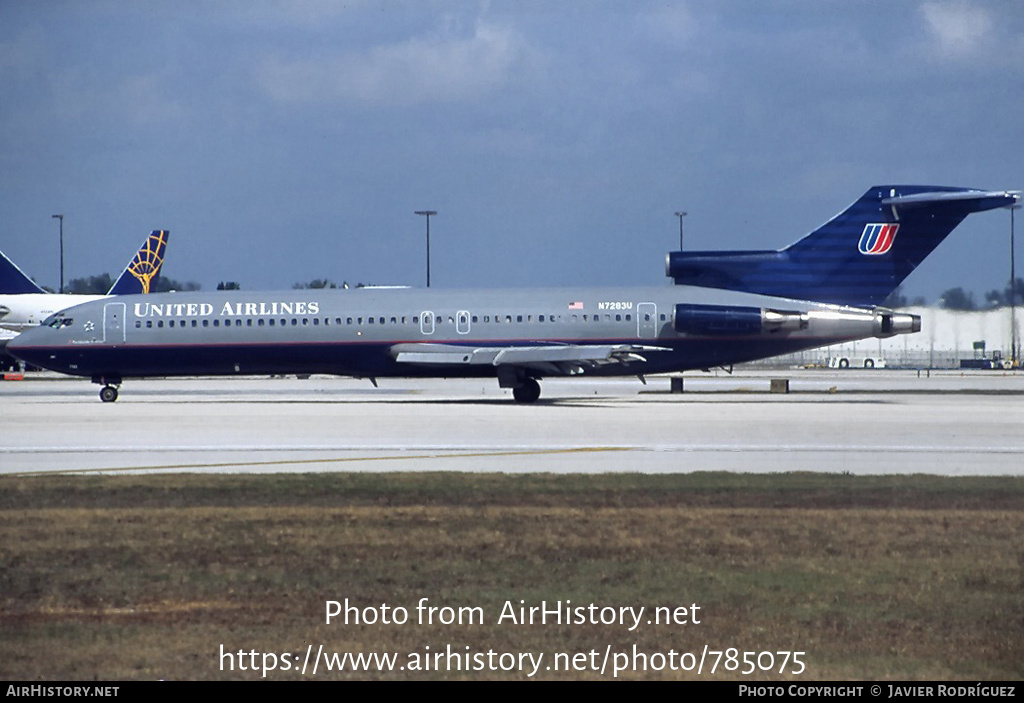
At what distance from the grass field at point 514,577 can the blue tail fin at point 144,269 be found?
72.5 meters

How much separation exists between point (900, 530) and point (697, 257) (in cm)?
3079

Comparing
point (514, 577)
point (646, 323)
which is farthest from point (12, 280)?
point (514, 577)

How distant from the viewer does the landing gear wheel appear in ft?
136

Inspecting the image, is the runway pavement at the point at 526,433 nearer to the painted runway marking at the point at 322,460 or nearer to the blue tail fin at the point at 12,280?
the painted runway marking at the point at 322,460

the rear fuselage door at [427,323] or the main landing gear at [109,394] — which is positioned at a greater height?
the rear fuselage door at [427,323]

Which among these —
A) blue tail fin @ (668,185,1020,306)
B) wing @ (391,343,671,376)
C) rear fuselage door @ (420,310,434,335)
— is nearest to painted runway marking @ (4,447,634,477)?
wing @ (391,343,671,376)

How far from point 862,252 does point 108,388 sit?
26.2 metres

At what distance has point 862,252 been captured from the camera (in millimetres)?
42781

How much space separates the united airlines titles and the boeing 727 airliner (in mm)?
48

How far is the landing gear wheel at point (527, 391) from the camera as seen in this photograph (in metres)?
41.6

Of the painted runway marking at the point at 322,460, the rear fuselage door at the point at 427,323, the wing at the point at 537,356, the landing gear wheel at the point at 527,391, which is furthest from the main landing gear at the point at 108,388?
the painted runway marking at the point at 322,460

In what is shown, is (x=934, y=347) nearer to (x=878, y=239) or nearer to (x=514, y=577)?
(x=878, y=239)

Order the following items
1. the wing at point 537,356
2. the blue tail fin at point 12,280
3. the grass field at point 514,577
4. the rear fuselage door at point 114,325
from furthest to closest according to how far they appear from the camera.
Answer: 1. the blue tail fin at point 12,280
2. the rear fuselage door at point 114,325
3. the wing at point 537,356
4. the grass field at point 514,577

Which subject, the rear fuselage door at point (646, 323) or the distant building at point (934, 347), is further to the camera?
the distant building at point (934, 347)
